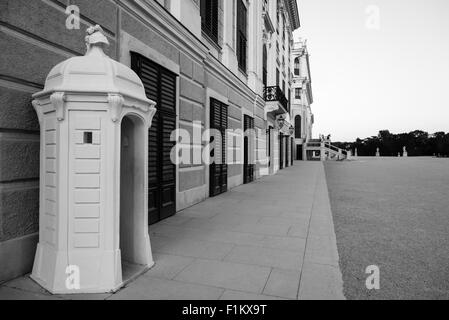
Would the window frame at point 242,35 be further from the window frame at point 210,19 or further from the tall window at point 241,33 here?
the window frame at point 210,19

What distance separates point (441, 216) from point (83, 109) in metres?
8.02

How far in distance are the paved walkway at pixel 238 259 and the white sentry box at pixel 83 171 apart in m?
0.26

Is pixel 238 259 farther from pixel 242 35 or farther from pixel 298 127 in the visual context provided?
pixel 298 127

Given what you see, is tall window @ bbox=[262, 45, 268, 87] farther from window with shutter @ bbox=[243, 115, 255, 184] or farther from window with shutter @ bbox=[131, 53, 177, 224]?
window with shutter @ bbox=[131, 53, 177, 224]

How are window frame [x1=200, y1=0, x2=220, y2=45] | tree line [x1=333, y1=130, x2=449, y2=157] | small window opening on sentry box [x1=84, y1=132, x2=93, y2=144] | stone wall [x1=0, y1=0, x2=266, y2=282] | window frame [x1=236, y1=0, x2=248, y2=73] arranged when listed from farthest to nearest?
tree line [x1=333, y1=130, x2=449, y2=157], window frame [x1=236, y1=0, x2=248, y2=73], window frame [x1=200, y1=0, x2=220, y2=45], stone wall [x1=0, y1=0, x2=266, y2=282], small window opening on sentry box [x1=84, y1=132, x2=93, y2=144]

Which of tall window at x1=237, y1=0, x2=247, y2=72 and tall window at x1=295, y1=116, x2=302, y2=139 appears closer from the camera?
tall window at x1=237, y1=0, x2=247, y2=72

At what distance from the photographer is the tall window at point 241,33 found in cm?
1360

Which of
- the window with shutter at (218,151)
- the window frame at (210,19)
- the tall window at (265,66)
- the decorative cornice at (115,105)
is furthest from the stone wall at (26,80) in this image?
the tall window at (265,66)

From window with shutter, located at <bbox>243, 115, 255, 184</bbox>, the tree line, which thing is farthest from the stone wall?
the tree line

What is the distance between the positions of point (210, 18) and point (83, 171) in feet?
28.0

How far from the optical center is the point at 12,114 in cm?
360

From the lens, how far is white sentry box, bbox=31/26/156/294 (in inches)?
129

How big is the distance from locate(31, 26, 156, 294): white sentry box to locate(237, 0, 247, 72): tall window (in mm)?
11021
